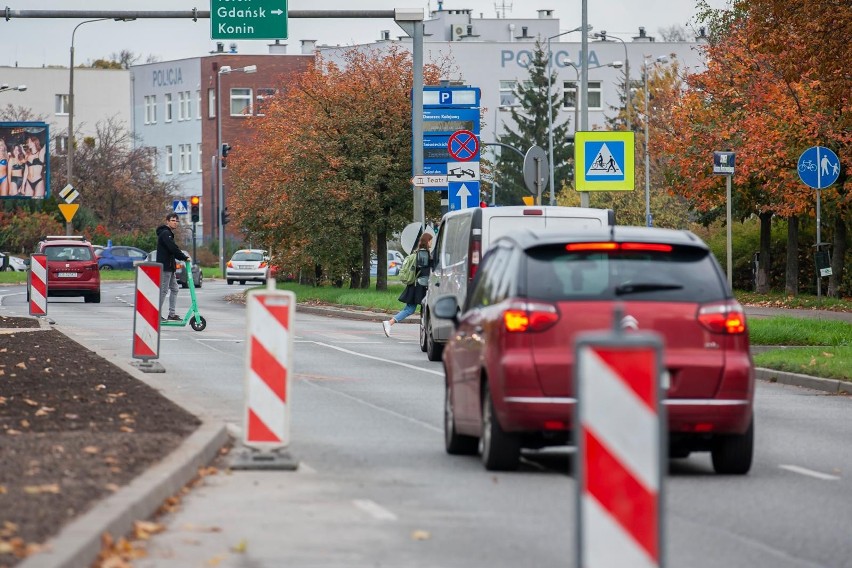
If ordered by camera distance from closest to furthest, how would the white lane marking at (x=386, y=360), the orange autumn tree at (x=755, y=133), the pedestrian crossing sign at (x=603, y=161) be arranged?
1. the white lane marking at (x=386, y=360)
2. the pedestrian crossing sign at (x=603, y=161)
3. the orange autumn tree at (x=755, y=133)

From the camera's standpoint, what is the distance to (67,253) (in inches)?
1763

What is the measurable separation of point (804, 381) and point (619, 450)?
14.2 m

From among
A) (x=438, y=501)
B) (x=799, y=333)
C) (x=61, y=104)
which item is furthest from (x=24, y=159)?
(x=438, y=501)

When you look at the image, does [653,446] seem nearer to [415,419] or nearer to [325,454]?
[325,454]

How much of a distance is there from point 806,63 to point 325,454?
16875 millimetres

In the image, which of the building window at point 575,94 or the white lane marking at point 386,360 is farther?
the building window at point 575,94

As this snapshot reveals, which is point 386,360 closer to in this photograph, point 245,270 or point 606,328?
point 606,328

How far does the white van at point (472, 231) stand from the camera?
20.1 meters

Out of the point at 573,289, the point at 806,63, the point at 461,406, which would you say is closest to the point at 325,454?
the point at 461,406

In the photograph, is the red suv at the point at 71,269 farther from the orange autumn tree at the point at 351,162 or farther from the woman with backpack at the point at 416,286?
the woman with backpack at the point at 416,286

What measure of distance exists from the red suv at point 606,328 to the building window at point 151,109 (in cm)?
9878

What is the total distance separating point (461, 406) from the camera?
11.9 metres

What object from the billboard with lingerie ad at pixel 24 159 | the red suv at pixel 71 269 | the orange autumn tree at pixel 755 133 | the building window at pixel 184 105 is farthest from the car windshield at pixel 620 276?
the building window at pixel 184 105

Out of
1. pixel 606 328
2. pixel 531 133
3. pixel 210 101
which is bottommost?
pixel 606 328
